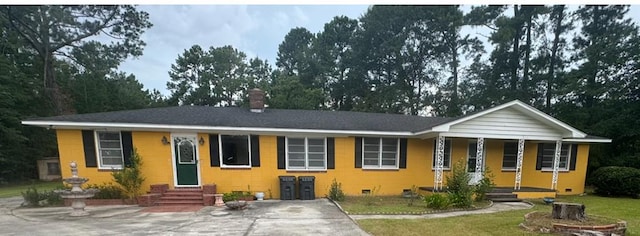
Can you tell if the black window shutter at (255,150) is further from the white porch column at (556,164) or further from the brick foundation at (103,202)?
the white porch column at (556,164)

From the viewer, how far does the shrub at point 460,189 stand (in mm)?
7902

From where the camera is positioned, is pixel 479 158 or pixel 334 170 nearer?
pixel 479 158

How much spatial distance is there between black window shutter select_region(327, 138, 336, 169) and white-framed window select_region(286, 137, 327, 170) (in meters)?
0.12

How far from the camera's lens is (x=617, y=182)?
1031 cm

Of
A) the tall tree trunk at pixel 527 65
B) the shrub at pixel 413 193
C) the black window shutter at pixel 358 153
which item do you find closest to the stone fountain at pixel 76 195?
the black window shutter at pixel 358 153

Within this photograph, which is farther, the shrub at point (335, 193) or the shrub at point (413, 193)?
the shrub at point (413, 193)

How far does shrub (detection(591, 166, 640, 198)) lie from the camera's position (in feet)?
32.8

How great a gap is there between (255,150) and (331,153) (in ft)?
9.20

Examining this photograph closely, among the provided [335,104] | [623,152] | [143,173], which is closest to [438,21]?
[335,104]

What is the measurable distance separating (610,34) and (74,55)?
37340mm

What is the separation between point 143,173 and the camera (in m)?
8.91

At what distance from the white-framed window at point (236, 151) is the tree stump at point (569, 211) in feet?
28.3

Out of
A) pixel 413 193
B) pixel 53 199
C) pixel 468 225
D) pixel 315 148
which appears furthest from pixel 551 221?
pixel 53 199

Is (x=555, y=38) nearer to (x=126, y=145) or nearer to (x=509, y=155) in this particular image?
(x=509, y=155)
